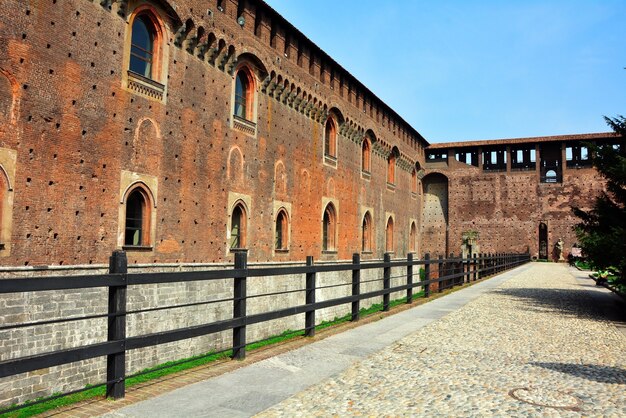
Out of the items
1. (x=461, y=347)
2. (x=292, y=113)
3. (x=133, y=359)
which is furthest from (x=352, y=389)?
(x=292, y=113)

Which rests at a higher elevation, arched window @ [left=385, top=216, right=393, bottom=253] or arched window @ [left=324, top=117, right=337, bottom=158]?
arched window @ [left=324, top=117, right=337, bottom=158]

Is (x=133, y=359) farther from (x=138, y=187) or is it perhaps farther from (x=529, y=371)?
(x=529, y=371)

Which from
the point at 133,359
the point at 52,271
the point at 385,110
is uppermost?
the point at 385,110

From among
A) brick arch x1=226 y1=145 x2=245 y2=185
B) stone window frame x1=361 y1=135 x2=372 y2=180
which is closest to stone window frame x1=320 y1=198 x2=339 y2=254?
stone window frame x1=361 y1=135 x2=372 y2=180

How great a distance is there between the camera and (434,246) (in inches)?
1751

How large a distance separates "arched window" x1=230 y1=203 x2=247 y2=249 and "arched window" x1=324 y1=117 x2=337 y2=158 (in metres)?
7.83

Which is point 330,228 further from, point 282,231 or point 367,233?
point 367,233

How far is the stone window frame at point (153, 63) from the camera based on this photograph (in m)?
12.1

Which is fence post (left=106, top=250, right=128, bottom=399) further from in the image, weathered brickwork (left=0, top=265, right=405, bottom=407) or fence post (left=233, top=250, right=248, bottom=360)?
weathered brickwork (left=0, top=265, right=405, bottom=407)

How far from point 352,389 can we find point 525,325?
18.6 feet

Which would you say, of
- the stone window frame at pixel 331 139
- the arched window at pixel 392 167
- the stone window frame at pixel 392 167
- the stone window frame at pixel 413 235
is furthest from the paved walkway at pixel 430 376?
the stone window frame at pixel 413 235

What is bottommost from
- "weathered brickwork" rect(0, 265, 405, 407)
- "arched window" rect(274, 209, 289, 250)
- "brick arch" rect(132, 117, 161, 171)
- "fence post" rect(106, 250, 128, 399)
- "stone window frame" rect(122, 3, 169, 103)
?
"weathered brickwork" rect(0, 265, 405, 407)

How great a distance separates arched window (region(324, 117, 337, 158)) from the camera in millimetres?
23797

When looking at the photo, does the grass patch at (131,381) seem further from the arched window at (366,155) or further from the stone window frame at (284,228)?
the arched window at (366,155)
